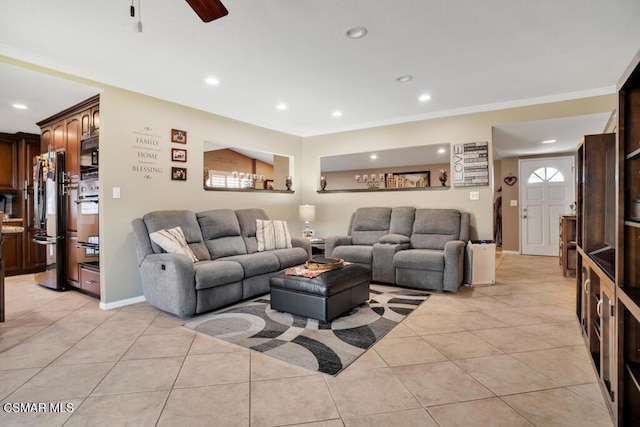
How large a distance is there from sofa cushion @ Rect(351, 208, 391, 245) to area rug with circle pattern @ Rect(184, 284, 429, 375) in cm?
147

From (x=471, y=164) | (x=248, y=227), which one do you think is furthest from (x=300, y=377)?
(x=471, y=164)

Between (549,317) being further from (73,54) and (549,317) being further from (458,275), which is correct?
(73,54)

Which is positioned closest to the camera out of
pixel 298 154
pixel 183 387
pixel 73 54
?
pixel 183 387

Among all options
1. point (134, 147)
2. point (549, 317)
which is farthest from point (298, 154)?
point (549, 317)

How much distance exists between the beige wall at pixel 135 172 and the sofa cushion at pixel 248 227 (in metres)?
0.39

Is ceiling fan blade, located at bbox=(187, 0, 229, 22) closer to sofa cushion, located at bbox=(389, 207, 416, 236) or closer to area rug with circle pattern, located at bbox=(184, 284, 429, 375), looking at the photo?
area rug with circle pattern, located at bbox=(184, 284, 429, 375)

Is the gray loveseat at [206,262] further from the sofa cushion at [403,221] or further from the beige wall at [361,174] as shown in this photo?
the beige wall at [361,174]

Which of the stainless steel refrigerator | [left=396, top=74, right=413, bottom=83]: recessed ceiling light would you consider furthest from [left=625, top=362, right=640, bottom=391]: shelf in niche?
the stainless steel refrigerator

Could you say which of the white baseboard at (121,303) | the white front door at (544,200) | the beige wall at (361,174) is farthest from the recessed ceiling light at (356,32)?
the white front door at (544,200)

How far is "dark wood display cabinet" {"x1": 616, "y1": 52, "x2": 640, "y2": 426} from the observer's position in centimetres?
141

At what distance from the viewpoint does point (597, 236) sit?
7.66 ft

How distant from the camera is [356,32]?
2.57 m

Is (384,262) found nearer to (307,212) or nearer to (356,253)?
(356,253)

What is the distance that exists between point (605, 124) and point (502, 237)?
3.60 meters
